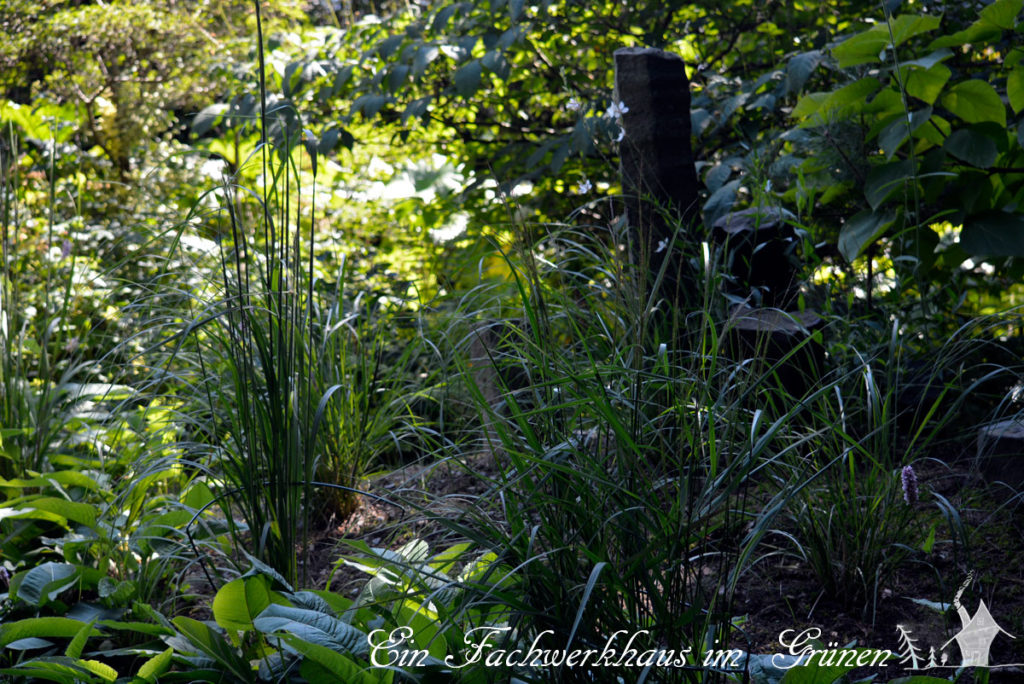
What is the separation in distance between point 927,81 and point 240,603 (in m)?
2.25

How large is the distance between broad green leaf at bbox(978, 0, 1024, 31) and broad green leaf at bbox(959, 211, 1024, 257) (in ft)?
1.72

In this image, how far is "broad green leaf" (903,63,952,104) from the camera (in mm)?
2314

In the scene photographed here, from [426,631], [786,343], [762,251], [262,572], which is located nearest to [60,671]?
[262,572]

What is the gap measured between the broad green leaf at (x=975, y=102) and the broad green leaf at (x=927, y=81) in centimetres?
6

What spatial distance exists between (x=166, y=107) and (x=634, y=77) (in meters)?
5.39

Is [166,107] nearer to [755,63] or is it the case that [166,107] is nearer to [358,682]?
[755,63]

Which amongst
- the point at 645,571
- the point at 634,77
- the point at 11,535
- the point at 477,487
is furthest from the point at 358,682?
the point at 634,77

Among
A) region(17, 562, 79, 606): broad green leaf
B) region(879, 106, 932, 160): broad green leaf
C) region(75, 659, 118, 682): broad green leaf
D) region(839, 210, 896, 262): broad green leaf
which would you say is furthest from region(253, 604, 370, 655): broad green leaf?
region(879, 106, 932, 160): broad green leaf

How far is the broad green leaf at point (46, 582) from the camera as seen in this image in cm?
166

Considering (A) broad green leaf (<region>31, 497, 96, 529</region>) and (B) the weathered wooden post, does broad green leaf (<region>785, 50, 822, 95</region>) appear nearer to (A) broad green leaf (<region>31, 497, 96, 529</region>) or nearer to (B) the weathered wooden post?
(B) the weathered wooden post

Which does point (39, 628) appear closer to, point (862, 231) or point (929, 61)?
point (862, 231)

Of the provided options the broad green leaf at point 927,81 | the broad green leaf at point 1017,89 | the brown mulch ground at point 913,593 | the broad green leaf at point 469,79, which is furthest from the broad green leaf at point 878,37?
the broad green leaf at point 469,79

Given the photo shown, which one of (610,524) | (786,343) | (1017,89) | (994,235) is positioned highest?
(1017,89)

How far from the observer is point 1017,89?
221cm
